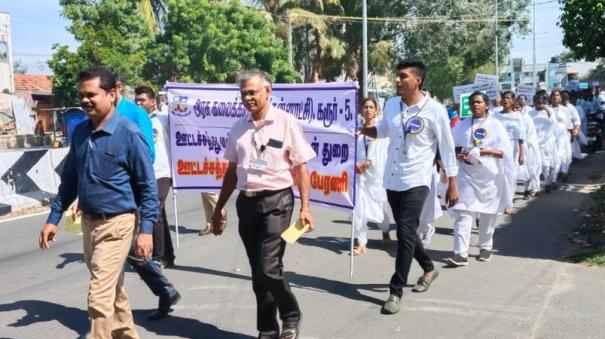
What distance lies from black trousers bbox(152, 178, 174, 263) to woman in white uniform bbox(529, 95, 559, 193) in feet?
26.4

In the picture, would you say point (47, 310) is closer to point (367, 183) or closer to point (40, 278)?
point (40, 278)

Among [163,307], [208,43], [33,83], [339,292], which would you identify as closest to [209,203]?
[339,292]

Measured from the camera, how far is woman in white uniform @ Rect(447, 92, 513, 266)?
7.41 meters

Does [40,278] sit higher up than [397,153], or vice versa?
[397,153]

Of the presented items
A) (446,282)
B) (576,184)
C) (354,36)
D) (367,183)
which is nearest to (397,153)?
(446,282)

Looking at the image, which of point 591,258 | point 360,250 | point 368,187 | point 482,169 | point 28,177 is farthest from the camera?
point 28,177

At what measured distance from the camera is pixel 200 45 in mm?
26078

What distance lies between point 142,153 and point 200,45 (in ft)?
74.5

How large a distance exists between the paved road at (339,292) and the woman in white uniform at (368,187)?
31cm

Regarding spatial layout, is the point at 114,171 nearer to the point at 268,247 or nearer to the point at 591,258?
the point at 268,247

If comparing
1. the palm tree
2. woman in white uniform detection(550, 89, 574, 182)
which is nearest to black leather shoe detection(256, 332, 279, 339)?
woman in white uniform detection(550, 89, 574, 182)

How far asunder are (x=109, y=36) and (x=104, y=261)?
76.0 feet

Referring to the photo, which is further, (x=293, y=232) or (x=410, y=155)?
(x=410, y=155)

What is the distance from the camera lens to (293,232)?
4.54 m
